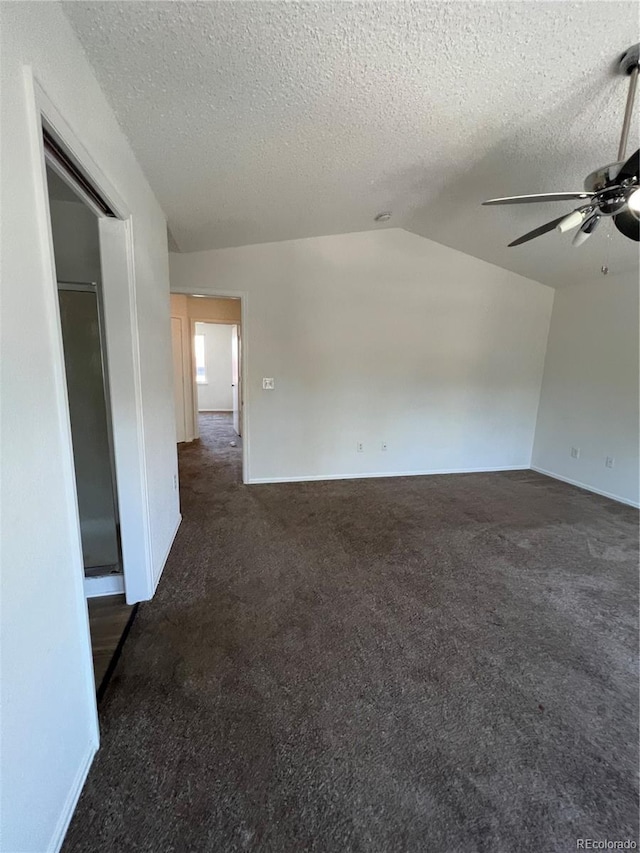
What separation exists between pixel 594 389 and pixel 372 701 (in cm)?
424

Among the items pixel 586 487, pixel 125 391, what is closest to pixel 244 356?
pixel 125 391

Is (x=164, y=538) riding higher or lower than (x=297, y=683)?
higher

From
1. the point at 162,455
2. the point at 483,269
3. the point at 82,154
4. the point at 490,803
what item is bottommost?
the point at 490,803

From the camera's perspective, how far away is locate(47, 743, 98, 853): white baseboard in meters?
0.93

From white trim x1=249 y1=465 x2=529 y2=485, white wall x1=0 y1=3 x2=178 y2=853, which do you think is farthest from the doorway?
white trim x1=249 y1=465 x2=529 y2=485

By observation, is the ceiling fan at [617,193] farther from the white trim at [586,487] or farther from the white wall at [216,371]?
the white wall at [216,371]

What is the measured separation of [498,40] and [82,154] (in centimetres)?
168

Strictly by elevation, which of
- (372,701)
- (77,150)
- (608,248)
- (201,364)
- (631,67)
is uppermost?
(631,67)

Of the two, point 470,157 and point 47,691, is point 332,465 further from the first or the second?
point 47,691

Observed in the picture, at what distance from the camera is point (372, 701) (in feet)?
4.62

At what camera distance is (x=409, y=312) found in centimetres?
403

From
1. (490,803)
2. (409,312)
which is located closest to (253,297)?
(409,312)

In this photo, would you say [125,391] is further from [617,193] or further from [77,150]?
[617,193]

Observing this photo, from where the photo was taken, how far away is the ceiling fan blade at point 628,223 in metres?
1.79
